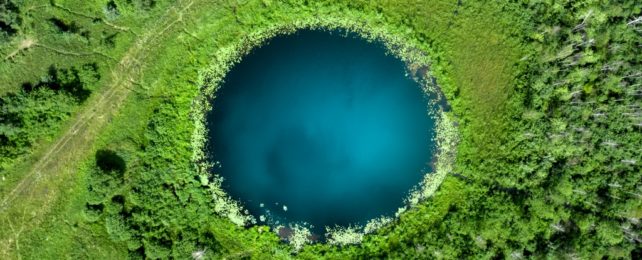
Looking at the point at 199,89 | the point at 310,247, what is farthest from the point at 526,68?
the point at 199,89

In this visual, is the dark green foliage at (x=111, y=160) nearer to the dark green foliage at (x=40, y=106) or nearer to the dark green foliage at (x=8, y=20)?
the dark green foliage at (x=40, y=106)

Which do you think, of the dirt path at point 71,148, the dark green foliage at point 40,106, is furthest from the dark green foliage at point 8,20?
the dirt path at point 71,148

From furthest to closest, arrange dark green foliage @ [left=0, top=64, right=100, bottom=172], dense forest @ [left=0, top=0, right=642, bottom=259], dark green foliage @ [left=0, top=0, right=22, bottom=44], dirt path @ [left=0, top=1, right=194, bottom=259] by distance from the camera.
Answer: dense forest @ [left=0, top=0, right=642, bottom=259] → dirt path @ [left=0, top=1, right=194, bottom=259] → dark green foliage @ [left=0, top=0, right=22, bottom=44] → dark green foliage @ [left=0, top=64, right=100, bottom=172]

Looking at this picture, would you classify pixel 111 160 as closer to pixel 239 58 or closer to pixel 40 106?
pixel 40 106

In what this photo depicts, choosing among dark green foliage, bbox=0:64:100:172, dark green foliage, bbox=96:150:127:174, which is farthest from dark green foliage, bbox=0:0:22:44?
dark green foliage, bbox=96:150:127:174

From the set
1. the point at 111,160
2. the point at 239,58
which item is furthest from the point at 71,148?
the point at 239,58

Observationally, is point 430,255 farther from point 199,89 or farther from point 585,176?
point 199,89

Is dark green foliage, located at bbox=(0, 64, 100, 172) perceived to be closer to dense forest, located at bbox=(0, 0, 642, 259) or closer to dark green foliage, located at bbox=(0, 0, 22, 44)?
dense forest, located at bbox=(0, 0, 642, 259)
